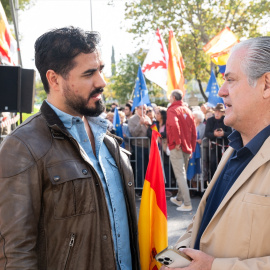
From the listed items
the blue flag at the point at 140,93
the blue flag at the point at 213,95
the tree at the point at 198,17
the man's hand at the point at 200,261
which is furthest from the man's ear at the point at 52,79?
the tree at the point at 198,17

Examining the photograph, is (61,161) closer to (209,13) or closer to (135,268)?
(135,268)

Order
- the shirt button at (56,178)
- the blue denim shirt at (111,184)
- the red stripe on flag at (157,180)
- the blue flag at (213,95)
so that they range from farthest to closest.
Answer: the blue flag at (213,95), the red stripe on flag at (157,180), the blue denim shirt at (111,184), the shirt button at (56,178)

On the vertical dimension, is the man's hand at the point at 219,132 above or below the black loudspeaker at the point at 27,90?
below

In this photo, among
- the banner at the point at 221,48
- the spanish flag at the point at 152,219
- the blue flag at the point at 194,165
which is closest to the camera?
the spanish flag at the point at 152,219

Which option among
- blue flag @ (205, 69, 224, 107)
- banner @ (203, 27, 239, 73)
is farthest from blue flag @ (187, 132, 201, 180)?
blue flag @ (205, 69, 224, 107)

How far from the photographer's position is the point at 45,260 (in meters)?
1.85

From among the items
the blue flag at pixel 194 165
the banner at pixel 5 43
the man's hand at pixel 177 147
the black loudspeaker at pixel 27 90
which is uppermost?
the banner at pixel 5 43

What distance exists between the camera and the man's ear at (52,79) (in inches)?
79.0

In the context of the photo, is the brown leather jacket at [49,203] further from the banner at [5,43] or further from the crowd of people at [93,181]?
the banner at [5,43]

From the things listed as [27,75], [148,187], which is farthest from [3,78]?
[148,187]

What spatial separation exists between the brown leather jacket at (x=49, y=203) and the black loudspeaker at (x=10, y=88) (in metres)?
3.38

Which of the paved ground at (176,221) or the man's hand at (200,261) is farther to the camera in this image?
the paved ground at (176,221)

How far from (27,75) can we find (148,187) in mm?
3547

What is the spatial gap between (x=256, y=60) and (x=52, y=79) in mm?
1036
